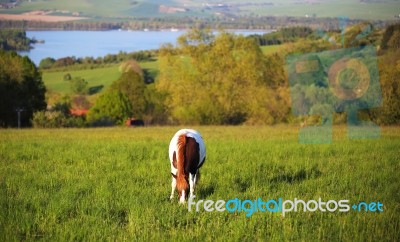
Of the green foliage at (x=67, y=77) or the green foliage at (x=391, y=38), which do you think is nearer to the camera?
the green foliage at (x=391, y=38)

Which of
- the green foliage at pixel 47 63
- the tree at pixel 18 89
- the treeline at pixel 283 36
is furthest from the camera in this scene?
the green foliage at pixel 47 63

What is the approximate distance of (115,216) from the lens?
354 inches

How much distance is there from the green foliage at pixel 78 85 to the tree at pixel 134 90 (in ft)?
51.8

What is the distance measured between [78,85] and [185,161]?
7722 centimetres

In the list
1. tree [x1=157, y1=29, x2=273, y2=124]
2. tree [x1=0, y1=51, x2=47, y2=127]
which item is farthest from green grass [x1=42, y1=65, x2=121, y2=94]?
tree [x1=157, y1=29, x2=273, y2=124]

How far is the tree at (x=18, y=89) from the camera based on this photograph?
4791 cm

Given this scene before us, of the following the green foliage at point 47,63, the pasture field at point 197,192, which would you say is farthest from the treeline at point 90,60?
the pasture field at point 197,192

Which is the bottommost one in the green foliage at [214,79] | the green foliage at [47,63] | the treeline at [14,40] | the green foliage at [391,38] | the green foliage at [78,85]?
the green foliage at [78,85]

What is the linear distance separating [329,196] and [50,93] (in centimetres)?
7363

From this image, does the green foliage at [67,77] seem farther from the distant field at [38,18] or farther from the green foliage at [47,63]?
the distant field at [38,18]

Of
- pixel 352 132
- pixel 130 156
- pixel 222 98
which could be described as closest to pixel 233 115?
pixel 222 98

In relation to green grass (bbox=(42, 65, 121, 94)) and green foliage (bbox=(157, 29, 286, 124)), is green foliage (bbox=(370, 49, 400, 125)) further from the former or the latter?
green grass (bbox=(42, 65, 121, 94))

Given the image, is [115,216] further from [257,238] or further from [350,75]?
[350,75]

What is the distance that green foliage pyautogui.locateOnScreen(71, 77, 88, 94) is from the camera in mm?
82662
